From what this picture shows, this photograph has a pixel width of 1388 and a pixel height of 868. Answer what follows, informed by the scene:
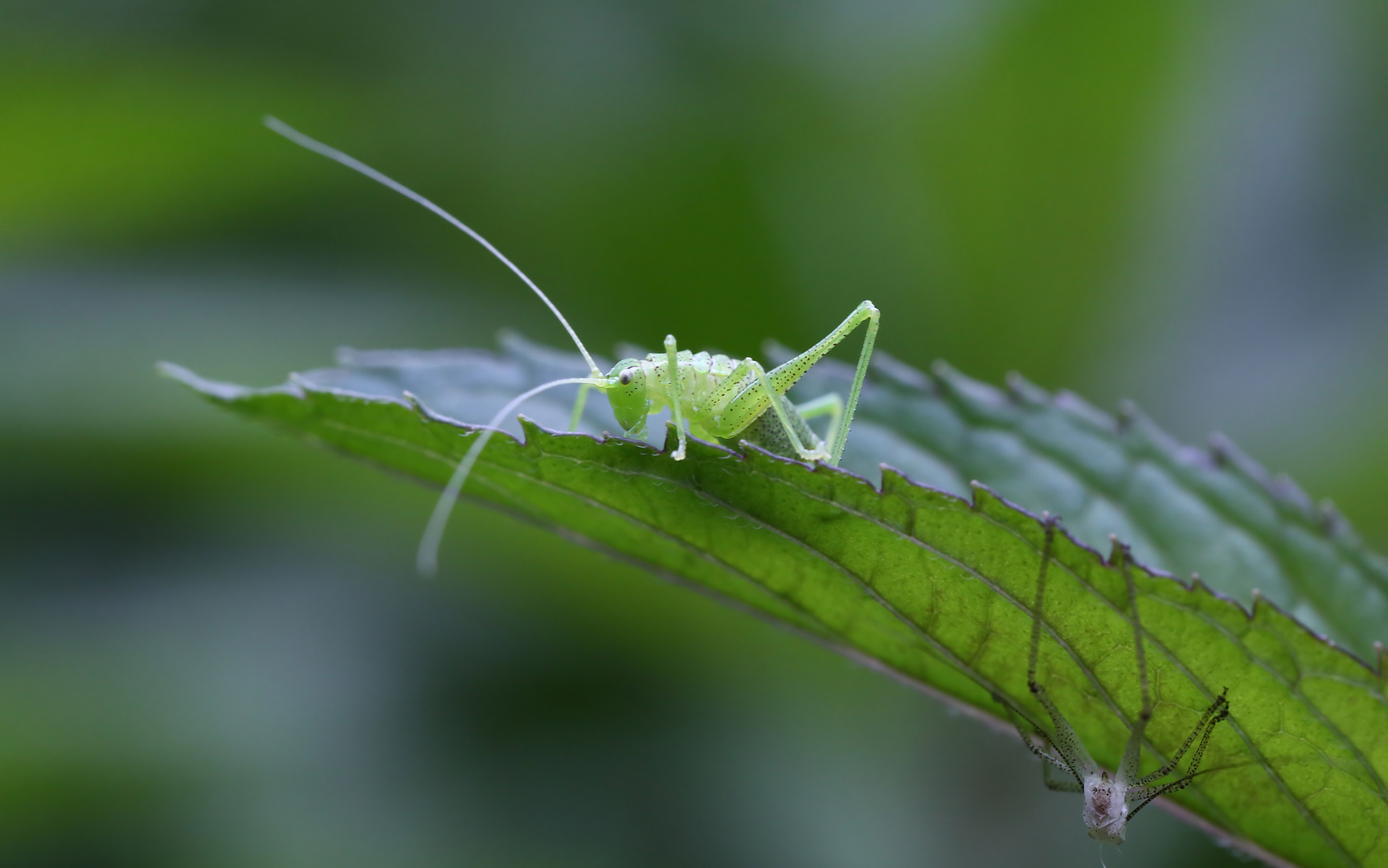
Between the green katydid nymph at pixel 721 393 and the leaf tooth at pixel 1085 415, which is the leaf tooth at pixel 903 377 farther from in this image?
the leaf tooth at pixel 1085 415

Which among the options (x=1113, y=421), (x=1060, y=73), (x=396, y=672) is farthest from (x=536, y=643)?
(x=1060, y=73)

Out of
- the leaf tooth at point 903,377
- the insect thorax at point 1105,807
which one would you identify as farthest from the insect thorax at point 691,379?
the insect thorax at point 1105,807

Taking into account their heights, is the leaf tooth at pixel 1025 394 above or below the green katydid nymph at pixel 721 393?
above

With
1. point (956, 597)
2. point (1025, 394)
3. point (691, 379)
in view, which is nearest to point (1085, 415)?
point (1025, 394)

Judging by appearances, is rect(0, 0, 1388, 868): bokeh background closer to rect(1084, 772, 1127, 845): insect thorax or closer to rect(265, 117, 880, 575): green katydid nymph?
rect(265, 117, 880, 575): green katydid nymph

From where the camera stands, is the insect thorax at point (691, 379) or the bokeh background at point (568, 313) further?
the bokeh background at point (568, 313)

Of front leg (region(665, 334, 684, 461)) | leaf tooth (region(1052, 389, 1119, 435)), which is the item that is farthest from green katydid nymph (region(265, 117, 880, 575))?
leaf tooth (region(1052, 389, 1119, 435))

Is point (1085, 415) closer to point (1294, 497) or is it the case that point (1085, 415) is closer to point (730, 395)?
point (1294, 497)
